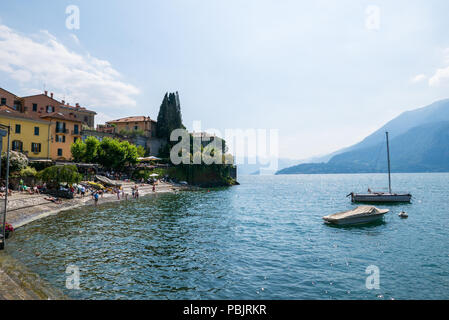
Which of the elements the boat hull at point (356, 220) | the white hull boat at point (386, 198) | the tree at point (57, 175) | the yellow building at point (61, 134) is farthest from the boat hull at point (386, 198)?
the yellow building at point (61, 134)

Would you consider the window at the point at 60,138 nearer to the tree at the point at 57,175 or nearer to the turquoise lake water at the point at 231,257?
the tree at the point at 57,175

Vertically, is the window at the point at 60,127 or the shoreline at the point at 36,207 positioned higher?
the window at the point at 60,127

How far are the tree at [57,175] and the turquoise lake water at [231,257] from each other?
35.9ft

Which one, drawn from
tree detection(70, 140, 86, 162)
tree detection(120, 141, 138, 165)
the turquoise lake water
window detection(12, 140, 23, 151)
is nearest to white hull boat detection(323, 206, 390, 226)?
the turquoise lake water

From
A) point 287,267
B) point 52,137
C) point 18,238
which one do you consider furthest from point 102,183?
point 287,267

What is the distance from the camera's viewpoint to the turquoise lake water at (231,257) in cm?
1155

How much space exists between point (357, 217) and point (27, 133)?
54.2 meters

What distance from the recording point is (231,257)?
1605 centimetres

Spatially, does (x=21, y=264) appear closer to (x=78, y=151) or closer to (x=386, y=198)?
(x=78, y=151)

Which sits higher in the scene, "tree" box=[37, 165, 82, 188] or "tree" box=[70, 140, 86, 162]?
"tree" box=[70, 140, 86, 162]

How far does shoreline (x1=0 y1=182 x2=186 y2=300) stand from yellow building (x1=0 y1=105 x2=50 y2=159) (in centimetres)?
1676

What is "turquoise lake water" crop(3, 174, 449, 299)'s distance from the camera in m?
11.6

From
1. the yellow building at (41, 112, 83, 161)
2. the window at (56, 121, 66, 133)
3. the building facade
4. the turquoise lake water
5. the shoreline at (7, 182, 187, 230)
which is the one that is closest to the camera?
the turquoise lake water

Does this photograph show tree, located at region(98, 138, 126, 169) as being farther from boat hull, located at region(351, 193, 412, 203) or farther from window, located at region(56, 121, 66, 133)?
boat hull, located at region(351, 193, 412, 203)
